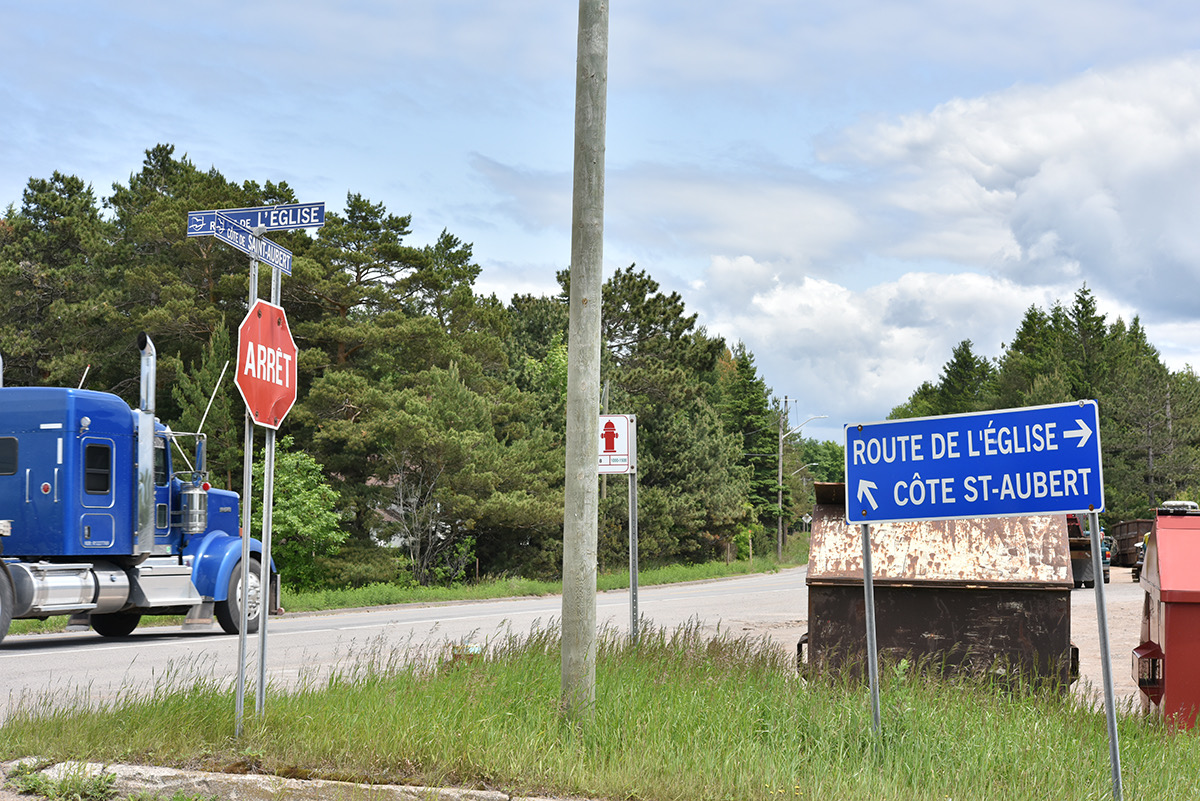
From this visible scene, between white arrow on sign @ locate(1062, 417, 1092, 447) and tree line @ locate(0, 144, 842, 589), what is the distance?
26.0 metres

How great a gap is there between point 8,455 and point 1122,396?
191 feet

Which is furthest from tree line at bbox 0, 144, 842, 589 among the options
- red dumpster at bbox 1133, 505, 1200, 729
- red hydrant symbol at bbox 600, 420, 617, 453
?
red dumpster at bbox 1133, 505, 1200, 729

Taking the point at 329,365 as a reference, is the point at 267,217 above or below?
below

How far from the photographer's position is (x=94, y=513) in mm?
13586

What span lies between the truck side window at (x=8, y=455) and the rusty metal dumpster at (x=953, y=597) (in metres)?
10.8

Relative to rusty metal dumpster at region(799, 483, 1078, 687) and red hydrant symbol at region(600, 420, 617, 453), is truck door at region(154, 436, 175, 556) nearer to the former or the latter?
red hydrant symbol at region(600, 420, 617, 453)

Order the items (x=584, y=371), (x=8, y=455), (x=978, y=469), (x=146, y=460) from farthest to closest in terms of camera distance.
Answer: (x=146, y=460), (x=8, y=455), (x=584, y=371), (x=978, y=469)

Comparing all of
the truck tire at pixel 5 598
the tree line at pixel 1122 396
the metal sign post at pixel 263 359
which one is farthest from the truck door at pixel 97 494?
the tree line at pixel 1122 396

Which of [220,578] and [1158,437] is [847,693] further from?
[1158,437]

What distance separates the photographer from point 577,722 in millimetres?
6098

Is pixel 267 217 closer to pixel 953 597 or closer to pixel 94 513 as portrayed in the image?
pixel 953 597

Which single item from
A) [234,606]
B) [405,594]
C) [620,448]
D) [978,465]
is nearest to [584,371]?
[978,465]

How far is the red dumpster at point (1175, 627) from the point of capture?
6.39 m

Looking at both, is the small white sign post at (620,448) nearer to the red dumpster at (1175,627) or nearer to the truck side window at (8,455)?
the red dumpster at (1175,627)
